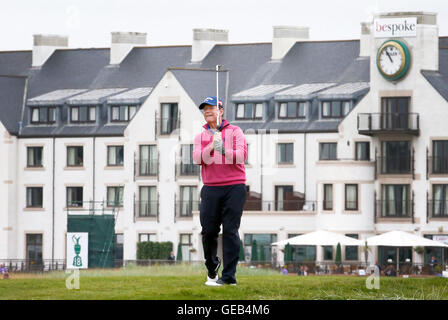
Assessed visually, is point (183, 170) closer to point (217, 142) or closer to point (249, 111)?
point (249, 111)

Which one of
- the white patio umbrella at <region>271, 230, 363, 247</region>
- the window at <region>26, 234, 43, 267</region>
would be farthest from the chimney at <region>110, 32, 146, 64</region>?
the white patio umbrella at <region>271, 230, 363, 247</region>

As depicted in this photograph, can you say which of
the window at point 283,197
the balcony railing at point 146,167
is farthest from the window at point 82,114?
the window at point 283,197

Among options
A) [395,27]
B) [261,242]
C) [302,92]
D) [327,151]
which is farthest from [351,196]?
[395,27]

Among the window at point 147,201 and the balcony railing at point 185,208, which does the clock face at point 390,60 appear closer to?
the balcony railing at point 185,208

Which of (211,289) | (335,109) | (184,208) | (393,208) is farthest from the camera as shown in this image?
(184,208)

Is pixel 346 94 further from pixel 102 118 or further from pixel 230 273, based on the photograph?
pixel 230 273

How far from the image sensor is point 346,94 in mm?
89438

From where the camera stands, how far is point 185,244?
300 ft

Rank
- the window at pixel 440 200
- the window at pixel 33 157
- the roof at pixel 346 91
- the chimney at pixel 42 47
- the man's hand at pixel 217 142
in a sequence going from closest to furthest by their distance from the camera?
the man's hand at pixel 217 142, the window at pixel 440 200, the roof at pixel 346 91, the window at pixel 33 157, the chimney at pixel 42 47

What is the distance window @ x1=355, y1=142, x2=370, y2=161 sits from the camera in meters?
86.9

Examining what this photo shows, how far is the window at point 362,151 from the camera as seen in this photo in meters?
86.9

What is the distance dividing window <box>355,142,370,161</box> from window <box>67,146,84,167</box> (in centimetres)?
2177

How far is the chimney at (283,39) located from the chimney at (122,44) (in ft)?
39.3

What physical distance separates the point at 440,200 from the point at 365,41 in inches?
560
